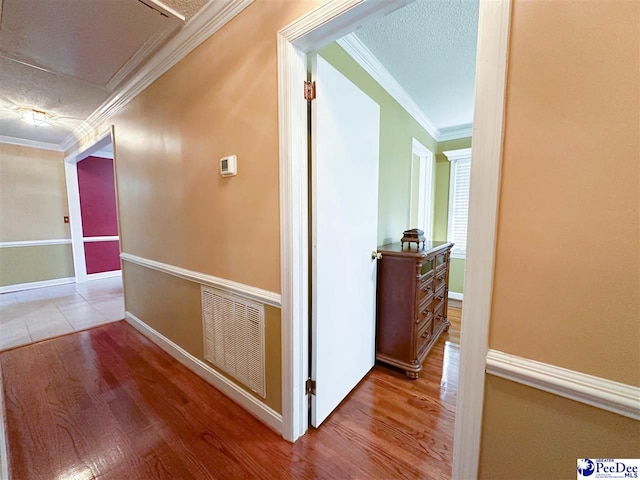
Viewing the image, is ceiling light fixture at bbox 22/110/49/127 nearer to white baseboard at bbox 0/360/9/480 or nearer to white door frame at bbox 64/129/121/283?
white door frame at bbox 64/129/121/283

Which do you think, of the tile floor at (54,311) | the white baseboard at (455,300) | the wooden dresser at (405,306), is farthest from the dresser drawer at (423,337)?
the tile floor at (54,311)

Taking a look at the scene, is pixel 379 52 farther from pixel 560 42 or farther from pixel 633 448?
pixel 633 448

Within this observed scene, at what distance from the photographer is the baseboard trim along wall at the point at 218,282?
1.40 m

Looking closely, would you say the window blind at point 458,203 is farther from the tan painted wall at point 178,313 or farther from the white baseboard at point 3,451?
the white baseboard at point 3,451

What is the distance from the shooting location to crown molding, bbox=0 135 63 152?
157 inches

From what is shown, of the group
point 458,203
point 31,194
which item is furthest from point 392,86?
point 31,194

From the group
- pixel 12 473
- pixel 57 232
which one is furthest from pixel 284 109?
pixel 57 232

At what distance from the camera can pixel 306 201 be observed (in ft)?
4.27

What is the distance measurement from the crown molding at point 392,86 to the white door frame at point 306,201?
785 millimetres

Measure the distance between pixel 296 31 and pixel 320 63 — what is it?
195 millimetres

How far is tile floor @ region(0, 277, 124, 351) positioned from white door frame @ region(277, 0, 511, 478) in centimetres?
298

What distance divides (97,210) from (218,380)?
5.32 meters

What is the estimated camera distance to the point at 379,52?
1927 mm

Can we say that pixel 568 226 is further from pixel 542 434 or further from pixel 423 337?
pixel 423 337
